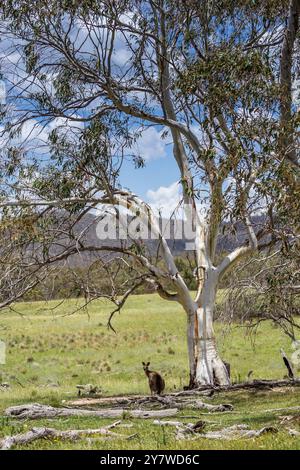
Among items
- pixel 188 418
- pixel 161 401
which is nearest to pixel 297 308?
pixel 161 401

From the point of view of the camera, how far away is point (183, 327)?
1357 inches

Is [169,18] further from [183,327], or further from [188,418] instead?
[183,327]

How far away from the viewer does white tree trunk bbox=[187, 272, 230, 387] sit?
1477cm

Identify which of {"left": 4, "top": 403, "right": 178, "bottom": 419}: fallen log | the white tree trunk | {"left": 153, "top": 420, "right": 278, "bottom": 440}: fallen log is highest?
the white tree trunk

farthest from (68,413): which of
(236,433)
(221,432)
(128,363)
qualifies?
(128,363)

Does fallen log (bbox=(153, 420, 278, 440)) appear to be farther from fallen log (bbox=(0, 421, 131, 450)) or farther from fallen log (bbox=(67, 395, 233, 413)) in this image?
fallen log (bbox=(67, 395, 233, 413))

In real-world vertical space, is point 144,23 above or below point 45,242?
above

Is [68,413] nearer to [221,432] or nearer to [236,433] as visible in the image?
[221,432]

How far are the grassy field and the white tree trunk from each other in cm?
43

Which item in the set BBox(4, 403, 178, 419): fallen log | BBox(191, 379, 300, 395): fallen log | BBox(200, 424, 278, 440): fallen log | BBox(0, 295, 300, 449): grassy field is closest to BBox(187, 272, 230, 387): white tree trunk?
BBox(0, 295, 300, 449): grassy field

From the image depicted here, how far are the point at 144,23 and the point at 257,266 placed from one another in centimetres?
612

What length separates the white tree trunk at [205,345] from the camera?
581 inches

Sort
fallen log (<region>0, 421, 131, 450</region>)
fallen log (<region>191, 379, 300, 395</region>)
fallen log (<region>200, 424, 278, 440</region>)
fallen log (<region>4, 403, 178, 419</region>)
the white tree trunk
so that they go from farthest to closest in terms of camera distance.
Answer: the white tree trunk < fallen log (<region>191, 379, 300, 395</region>) < fallen log (<region>4, 403, 178, 419</region>) < fallen log (<region>200, 424, 278, 440</region>) < fallen log (<region>0, 421, 131, 450</region>)

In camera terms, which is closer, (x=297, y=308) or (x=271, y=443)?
(x=271, y=443)
